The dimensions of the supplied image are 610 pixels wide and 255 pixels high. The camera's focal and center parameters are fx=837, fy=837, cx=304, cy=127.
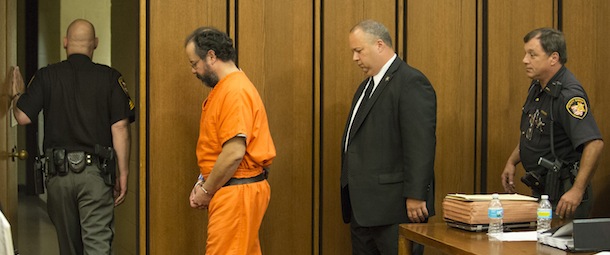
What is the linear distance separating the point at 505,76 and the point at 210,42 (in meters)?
1.93

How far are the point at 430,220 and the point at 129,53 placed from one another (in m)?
2.55

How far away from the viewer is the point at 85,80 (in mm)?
4465

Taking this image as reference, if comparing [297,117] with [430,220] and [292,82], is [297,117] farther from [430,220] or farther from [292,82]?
[430,220]

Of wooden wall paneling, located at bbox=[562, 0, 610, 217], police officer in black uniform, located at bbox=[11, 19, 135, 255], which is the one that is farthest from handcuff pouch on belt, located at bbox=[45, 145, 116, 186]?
wooden wall paneling, located at bbox=[562, 0, 610, 217]

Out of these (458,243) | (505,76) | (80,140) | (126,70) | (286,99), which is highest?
(126,70)

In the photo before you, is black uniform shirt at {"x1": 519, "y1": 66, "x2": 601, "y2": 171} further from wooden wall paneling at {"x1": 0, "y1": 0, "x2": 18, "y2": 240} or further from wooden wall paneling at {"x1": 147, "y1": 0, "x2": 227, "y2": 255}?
wooden wall paneling at {"x1": 0, "y1": 0, "x2": 18, "y2": 240}

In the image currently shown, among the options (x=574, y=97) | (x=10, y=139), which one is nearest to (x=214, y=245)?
(x=10, y=139)

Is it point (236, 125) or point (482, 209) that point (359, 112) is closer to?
point (236, 125)

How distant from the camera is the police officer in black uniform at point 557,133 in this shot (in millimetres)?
4020

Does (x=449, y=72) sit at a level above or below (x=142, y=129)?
above

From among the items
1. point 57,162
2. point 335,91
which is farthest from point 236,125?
point 57,162

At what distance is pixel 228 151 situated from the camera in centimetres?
378

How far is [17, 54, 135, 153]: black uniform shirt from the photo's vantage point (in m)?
4.43

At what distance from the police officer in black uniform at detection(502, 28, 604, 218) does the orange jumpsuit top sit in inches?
53.0
